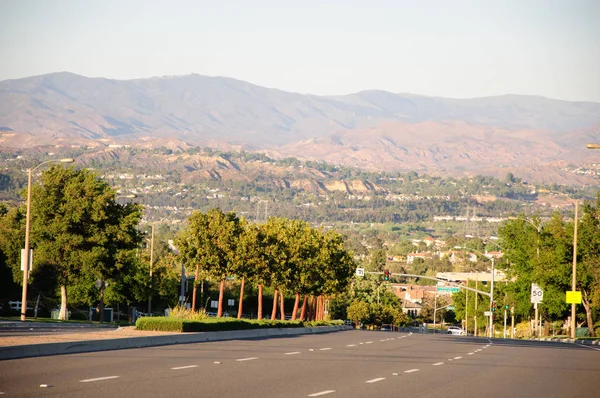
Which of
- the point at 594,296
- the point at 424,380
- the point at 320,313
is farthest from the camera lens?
the point at 320,313

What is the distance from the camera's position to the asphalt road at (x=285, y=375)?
19609 mm

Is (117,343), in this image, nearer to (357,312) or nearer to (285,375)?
(285,375)

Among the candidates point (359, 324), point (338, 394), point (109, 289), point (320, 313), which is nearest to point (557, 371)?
point (338, 394)

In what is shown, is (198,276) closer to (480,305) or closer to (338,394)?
(338,394)

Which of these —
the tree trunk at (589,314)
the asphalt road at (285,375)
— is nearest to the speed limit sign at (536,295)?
the tree trunk at (589,314)

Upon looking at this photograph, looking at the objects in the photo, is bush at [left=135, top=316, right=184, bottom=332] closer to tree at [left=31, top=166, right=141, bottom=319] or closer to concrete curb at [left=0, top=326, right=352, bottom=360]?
concrete curb at [left=0, top=326, right=352, bottom=360]

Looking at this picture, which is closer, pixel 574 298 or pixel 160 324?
pixel 160 324

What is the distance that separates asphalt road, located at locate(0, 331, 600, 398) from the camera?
64.3ft

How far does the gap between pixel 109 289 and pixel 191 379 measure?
237ft

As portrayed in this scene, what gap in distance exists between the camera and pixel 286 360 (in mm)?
28984

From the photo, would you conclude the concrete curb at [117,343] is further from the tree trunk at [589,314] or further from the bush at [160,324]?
the tree trunk at [589,314]

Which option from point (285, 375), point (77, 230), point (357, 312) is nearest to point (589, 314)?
point (77, 230)

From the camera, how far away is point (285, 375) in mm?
23516

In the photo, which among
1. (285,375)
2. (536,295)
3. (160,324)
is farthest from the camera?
(536,295)
